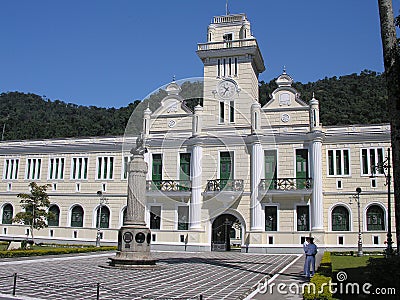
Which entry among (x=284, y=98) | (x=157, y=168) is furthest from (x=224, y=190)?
(x=284, y=98)

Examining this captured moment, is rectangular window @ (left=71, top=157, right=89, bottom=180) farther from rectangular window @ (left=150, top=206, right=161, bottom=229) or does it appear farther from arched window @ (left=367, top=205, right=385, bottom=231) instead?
arched window @ (left=367, top=205, right=385, bottom=231)

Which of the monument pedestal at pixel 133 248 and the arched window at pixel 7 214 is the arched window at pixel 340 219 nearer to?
the monument pedestal at pixel 133 248

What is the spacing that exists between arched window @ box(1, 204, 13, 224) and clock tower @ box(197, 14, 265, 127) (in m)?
21.6

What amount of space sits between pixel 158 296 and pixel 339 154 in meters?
26.9

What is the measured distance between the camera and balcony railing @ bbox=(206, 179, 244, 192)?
38.3m

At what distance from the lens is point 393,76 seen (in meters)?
15.0

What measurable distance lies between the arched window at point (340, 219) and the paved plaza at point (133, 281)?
14354mm

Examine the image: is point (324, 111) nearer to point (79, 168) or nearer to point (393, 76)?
point (79, 168)

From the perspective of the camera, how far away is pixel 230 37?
42.6 metres

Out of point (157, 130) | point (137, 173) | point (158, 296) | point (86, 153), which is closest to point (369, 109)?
point (157, 130)

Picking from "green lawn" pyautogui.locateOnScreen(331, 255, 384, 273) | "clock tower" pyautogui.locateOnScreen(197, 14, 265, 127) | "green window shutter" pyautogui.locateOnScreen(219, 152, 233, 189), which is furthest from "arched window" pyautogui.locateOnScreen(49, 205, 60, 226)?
"green lawn" pyautogui.locateOnScreen(331, 255, 384, 273)

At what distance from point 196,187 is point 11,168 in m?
20.1

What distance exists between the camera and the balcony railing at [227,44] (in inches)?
1618
